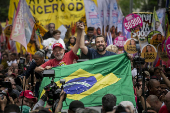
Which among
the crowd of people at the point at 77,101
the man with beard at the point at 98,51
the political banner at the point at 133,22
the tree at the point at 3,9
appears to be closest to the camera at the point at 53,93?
the crowd of people at the point at 77,101

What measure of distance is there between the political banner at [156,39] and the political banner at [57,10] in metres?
3.06

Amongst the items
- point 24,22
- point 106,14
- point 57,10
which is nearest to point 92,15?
point 106,14

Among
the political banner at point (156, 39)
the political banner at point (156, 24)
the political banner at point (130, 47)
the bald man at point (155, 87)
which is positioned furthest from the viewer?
the political banner at point (156, 24)

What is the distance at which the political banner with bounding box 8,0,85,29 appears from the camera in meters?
11.1

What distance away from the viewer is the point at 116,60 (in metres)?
5.86

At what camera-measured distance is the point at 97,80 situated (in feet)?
17.9

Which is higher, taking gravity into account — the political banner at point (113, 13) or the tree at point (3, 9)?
the tree at point (3, 9)

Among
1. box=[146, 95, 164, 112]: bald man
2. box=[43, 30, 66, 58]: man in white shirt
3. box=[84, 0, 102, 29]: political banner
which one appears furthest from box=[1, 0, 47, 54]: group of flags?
box=[146, 95, 164, 112]: bald man

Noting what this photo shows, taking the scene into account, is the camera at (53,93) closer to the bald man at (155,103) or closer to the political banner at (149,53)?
the bald man at (155,103)

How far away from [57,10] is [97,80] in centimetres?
639

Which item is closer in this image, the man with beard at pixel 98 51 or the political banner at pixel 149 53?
the man with beard at pixel 98 51

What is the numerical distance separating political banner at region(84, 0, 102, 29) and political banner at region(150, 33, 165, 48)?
227cm

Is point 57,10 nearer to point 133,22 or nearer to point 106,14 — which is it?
point 106,14

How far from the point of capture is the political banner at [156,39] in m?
9.86
